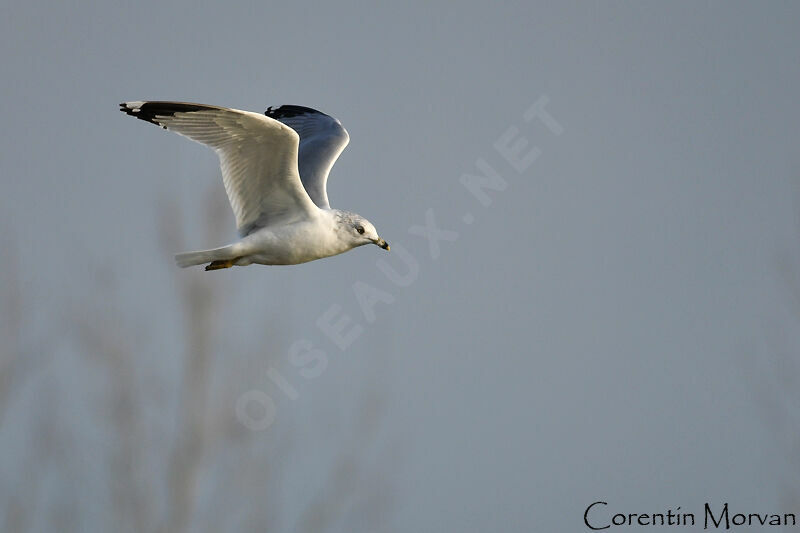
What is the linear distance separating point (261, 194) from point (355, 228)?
2.32 ft

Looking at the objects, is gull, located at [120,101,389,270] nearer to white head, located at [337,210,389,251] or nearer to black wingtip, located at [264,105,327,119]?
white head, located at [337,210,389,251]

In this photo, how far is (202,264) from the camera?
8922 millimetres

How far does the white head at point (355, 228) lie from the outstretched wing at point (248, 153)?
0.23 m

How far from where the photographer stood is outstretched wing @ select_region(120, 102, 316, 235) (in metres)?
8.65

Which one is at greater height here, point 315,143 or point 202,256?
point 315,143

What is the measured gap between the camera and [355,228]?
900 cm

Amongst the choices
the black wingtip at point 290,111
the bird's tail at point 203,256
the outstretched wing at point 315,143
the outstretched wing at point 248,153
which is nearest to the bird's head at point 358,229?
the outstretched wing at point 248,153

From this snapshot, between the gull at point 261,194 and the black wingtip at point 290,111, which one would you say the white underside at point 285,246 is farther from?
the black wingtip at point 290,111

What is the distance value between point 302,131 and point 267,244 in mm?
2354

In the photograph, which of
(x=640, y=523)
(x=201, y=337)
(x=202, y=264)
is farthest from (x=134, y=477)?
(x=640, y=523)

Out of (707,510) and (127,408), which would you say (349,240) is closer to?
(127,408)

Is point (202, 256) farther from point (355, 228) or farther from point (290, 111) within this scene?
point (290, 111)

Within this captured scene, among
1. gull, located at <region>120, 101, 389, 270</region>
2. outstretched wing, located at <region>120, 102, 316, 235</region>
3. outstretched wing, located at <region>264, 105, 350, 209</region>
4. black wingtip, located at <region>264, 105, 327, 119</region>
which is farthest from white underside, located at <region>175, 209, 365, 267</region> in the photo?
black wingtip, located at <region>264, 105, 327, 119</region>

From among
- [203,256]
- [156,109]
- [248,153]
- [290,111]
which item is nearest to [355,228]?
[248,153]
